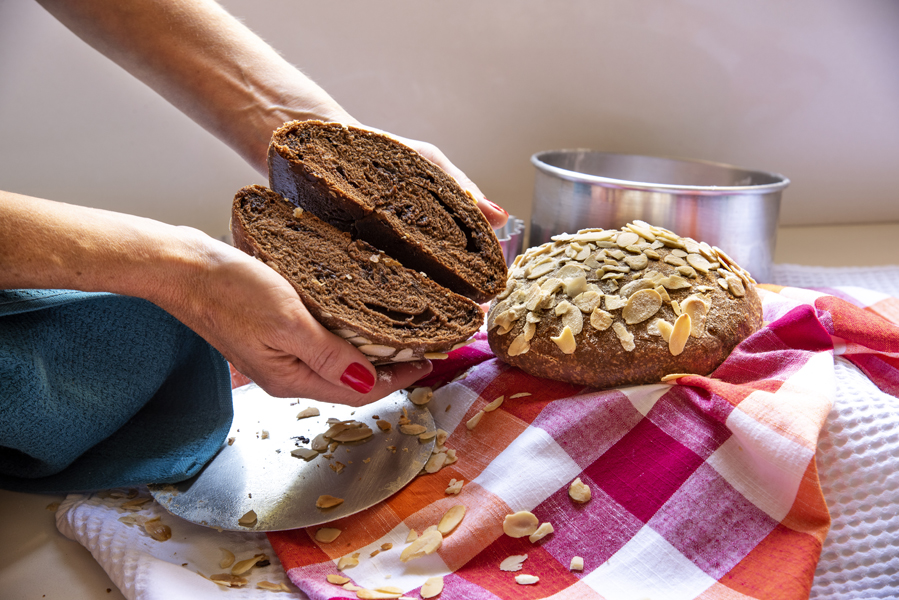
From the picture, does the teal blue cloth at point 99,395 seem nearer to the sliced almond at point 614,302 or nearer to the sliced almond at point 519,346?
the sliced almond at point 519,346

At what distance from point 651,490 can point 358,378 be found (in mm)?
416

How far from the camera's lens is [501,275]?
3.45 feet

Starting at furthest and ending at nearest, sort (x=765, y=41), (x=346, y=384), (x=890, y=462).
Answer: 1. (x=765, y=41)
2. (x=346, y=384)
3. (x=890, y=462)

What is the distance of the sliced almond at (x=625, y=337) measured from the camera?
964mm

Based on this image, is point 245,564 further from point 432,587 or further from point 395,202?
point 395,202

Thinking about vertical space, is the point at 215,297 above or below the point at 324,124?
below

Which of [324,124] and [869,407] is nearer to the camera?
[869,407]

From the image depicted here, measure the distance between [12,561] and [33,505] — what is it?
12 cm

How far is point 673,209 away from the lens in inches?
54.9

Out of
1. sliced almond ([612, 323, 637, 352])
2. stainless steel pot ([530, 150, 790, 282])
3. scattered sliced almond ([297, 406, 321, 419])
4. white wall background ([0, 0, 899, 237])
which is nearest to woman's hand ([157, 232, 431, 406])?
scattered sliced almond ([297, 406, 321, 419])

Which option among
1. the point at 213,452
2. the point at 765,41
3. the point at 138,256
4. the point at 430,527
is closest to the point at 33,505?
the point at 213,452

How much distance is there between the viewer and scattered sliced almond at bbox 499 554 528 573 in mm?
832

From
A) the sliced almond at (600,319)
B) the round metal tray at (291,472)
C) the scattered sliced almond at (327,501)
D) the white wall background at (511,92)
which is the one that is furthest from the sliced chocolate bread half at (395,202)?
the white wall background at (511,92)

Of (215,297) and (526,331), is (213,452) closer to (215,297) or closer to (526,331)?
(215,297)
